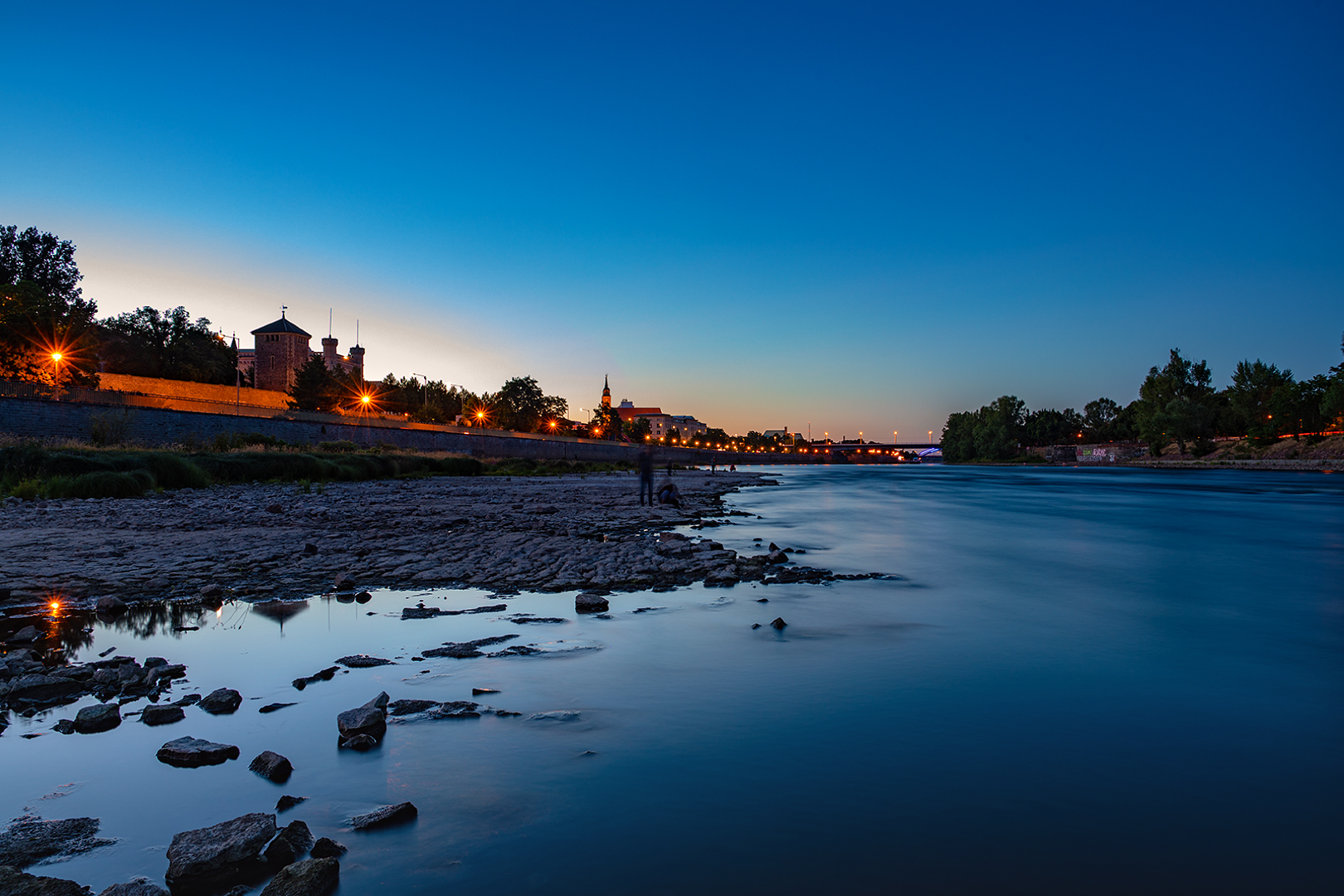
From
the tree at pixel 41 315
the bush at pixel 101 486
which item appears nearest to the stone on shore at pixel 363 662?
the bush at pixel 101 486

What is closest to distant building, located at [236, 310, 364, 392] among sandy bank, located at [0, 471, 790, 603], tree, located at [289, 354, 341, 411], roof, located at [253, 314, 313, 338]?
roof, located at [253, 314, 313, 338]

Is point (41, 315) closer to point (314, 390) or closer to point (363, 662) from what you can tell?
point (314, 390)

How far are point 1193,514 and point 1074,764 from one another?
3796cm

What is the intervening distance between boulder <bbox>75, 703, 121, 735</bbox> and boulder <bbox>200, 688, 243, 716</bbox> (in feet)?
1.85

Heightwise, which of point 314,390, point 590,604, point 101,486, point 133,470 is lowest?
point 590,604

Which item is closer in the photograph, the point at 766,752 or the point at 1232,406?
the point at 766,752

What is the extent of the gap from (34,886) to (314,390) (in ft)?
346

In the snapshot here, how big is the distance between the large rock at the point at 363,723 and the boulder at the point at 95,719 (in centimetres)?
161

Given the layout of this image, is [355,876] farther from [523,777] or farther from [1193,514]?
[1193,514]

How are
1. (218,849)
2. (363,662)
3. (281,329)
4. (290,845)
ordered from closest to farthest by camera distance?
1. (218,849)
2. (290,845)
3. (363,662)
4. (281,329)

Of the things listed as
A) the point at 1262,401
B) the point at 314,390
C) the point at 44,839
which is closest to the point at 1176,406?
the point at 1262,401

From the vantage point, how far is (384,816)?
400 centimetres

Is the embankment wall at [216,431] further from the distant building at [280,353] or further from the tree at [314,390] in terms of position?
the distant building at [280,353]

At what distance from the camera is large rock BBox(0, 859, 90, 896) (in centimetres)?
319
